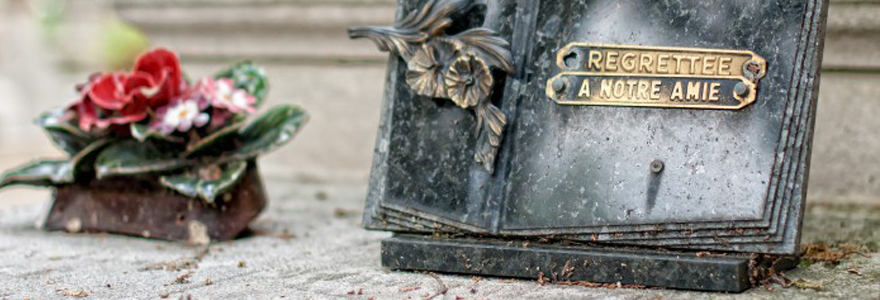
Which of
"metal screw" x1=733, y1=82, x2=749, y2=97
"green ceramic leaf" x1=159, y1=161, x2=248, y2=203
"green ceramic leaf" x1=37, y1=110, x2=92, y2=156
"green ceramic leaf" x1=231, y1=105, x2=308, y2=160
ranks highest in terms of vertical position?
"metal screw" x1=733, y1=82, x2=749, y2=97

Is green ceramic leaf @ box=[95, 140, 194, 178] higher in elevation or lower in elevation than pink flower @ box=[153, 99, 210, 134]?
lower

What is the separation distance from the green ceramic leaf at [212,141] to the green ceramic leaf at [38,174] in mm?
307

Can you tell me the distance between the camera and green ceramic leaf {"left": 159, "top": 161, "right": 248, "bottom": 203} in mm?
2252

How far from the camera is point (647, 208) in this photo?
68.4 inches

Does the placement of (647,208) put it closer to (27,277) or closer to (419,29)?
Answer: (419,29)

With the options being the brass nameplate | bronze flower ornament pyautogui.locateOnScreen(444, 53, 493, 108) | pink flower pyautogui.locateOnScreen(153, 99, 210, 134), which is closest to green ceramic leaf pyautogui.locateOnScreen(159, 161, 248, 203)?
pink flower pyautogui.locateOnScreen(153, 99, 210, 134)

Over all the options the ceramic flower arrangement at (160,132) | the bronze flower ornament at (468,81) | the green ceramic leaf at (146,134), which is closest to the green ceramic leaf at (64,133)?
the ceramic flower arrangement at (160,132)

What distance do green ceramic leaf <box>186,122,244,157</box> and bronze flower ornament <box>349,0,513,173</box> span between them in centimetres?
51

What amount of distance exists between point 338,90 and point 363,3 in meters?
0.31

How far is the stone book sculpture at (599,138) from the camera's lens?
1666mm

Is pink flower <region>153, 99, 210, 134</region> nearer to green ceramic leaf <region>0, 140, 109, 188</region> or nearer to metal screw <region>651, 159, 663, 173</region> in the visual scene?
green ceramic leaf <region>0, 140, 109, 188</region>

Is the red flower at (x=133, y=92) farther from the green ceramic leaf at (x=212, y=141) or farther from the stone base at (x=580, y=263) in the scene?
the stone base at (x=580, y=263)

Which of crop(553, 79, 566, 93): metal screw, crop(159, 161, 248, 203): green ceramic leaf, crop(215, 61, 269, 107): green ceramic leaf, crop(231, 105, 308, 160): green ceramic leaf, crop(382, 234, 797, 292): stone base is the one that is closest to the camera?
crop(382, 234, 797, 292): stone base

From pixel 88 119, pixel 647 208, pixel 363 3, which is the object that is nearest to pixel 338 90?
pixel 363 3
